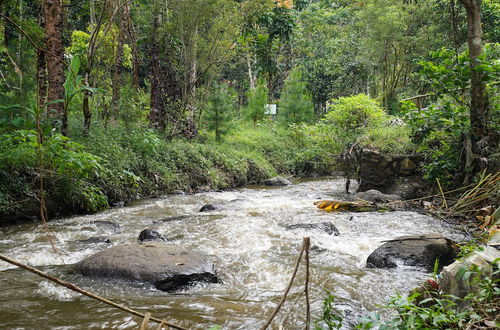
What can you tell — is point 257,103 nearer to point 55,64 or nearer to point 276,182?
point 276,182

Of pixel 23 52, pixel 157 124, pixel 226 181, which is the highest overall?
pixel 23 52

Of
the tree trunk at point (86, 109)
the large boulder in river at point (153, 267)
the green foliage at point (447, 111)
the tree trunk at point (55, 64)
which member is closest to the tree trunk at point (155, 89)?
the tree trunk at point (86, 109)

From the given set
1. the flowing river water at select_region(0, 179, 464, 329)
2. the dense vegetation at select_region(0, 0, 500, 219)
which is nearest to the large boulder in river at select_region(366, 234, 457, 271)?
the flowing river water at select_region(0, 179, 464, 329)

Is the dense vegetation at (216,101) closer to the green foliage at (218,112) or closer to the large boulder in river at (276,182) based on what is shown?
the green foliage at (218,112)

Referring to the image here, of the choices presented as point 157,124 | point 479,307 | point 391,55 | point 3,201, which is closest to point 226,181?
point 157,124

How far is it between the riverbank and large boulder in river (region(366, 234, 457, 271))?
353 cm

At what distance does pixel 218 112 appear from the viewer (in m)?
14.0

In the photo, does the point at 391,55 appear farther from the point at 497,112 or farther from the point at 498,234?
the point at 498,234

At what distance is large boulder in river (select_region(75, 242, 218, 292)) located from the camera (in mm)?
3615

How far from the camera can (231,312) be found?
120 inches

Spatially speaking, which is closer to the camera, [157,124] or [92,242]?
[92,242]

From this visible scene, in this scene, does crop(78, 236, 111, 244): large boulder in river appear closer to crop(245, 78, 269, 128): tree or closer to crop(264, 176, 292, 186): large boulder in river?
crop(264, 176, 292, 186): large boulder in river

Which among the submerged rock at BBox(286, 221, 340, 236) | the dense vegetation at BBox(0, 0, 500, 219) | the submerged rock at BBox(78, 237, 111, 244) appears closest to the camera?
the submerged rock at BBox(78, 237, 111, 244)

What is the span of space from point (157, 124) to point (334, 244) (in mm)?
8835
